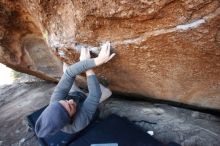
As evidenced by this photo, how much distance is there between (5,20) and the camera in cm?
313

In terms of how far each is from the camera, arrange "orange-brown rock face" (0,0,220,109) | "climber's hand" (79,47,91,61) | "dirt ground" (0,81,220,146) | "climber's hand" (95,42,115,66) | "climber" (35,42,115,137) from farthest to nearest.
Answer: "dirt ground" (0,81,220,146)
"climber's hand" (79,47,91,61)
"climber's hand" (95,42,115,66)
"climber" (35,42,115,137)
"orange-brown rock face" (0,0,220,109)

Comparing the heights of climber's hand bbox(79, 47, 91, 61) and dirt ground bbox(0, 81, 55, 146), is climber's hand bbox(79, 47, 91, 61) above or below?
above

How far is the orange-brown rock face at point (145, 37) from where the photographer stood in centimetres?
201

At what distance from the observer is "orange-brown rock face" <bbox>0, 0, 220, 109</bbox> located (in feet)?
6.58

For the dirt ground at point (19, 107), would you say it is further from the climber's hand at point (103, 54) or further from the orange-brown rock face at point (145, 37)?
the climber's hand at point (103, 54)

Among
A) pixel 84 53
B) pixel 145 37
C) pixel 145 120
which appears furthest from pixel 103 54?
pixel 145 120

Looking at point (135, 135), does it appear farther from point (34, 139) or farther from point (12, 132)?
point (12, 132)

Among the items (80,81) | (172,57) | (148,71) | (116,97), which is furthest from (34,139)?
(172,57)

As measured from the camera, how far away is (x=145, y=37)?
2.28 meters

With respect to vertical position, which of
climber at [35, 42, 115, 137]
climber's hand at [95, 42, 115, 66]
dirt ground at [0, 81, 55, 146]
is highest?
climber's hand at [95, 42, 115, 66]

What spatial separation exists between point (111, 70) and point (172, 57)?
2.53ft

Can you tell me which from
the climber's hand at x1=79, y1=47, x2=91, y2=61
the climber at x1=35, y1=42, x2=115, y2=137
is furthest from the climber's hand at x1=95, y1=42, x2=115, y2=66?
the climber's hand at x1=79, y1=47, x2=91, y2=61

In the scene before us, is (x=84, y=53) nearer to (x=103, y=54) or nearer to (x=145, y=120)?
(x=103, y=54)

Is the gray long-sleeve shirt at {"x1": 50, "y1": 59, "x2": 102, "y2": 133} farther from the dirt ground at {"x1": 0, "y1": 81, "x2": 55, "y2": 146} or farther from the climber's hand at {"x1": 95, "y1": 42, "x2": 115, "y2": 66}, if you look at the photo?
the dirt ground at {"x1": 0, "y1": 81, "x2": 55, "y2": 146}
